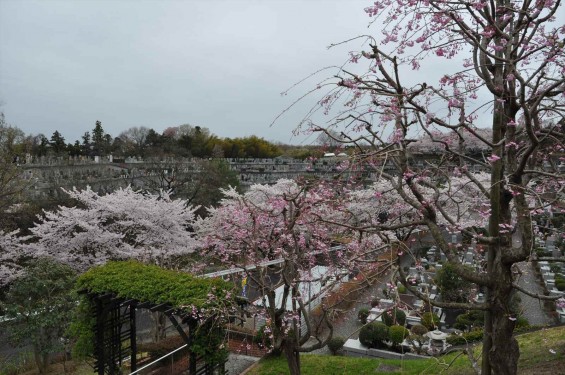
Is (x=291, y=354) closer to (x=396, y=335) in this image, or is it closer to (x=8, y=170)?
(x=396, y=335)

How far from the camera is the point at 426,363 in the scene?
27.8 feet

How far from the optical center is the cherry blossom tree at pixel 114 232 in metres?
14.2

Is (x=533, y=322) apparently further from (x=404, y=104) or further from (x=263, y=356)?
(x=404, y=104)

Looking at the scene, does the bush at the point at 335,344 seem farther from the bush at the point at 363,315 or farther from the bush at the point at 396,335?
the bush at the point at 363,315

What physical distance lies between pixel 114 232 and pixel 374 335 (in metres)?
9.87

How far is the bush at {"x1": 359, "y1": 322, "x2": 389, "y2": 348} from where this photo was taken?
11031mm

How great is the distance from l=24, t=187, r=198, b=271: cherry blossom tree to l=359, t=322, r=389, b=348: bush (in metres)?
6.72

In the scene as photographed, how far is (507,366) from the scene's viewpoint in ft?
12.9

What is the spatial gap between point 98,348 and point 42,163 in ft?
73.8

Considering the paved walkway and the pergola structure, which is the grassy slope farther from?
the pergola structure

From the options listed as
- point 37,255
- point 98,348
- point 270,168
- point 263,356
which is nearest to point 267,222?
point 263,356

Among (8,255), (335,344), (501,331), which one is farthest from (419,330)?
(8,255)

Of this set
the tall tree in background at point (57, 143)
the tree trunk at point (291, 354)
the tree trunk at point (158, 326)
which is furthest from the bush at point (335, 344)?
the tall tree in background at point (57, 143)

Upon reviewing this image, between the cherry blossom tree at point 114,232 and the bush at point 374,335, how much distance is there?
672 cm
